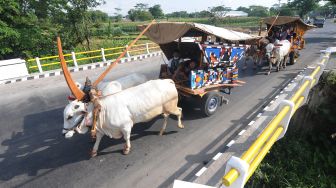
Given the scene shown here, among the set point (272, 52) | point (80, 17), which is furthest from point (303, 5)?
point (80, 17)

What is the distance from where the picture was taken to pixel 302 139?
14.8ft

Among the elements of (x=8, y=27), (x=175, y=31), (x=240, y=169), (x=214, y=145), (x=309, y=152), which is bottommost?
(x=214, y=145)

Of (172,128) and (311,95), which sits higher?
(311,95)

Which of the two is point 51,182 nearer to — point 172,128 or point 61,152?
point 61,152

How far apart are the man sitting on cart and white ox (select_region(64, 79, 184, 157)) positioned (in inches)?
41.7

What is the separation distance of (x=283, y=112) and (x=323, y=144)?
1.75 meters

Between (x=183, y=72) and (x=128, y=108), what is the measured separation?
2556 millimetres

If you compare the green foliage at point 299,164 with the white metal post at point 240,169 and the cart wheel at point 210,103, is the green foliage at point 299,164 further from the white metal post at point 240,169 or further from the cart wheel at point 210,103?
the cart wheel at point 210,103

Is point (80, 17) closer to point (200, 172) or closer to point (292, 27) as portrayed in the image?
point (292, 27)

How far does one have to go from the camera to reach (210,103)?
282 inches

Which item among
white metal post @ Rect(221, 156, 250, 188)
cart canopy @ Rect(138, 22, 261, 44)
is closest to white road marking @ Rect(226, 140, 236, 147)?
cart canopy @ Rect(138, 22, 261, 44)

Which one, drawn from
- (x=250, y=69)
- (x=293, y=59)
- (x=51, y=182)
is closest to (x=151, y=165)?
(x=51, y=182)

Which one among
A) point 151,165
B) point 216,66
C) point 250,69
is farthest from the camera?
point 250,69

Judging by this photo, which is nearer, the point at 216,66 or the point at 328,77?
the point at 328,77
